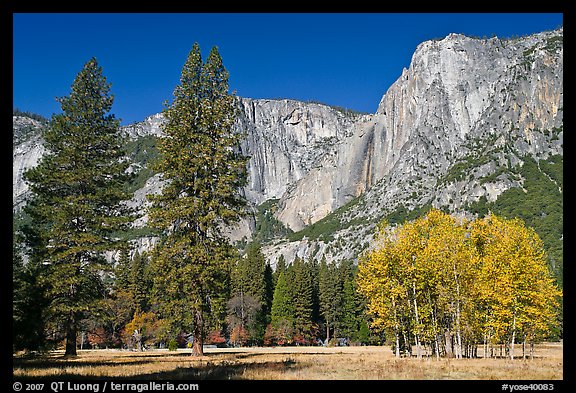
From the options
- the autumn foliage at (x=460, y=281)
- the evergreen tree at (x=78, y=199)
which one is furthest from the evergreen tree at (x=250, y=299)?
the evergreen tree at (x=78, y=199)

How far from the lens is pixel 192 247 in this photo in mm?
24609

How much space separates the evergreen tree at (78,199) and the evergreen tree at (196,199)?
13.8ft

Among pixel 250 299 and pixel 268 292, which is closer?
pixel 250 299

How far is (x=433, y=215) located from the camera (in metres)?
32.9

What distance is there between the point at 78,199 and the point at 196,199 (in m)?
7.24

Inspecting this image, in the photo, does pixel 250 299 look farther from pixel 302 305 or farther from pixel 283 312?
pixel 302 305

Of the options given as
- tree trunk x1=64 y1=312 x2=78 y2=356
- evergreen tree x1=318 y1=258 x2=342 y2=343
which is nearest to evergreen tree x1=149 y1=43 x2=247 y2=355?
tree trunk x1=64 y1=312 x2=78 y2=356

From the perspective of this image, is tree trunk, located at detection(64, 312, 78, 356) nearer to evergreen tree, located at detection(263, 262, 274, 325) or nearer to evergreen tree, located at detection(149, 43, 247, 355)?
evergreen tree, located at detection(149, 43, 247, 355)

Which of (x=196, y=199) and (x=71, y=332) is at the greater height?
(x=196, y=199)

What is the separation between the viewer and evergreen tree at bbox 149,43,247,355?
24.8 meters

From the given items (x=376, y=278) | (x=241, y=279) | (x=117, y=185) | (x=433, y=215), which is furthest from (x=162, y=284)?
(x=241, y=279)

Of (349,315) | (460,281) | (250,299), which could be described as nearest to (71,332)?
(460,281)
